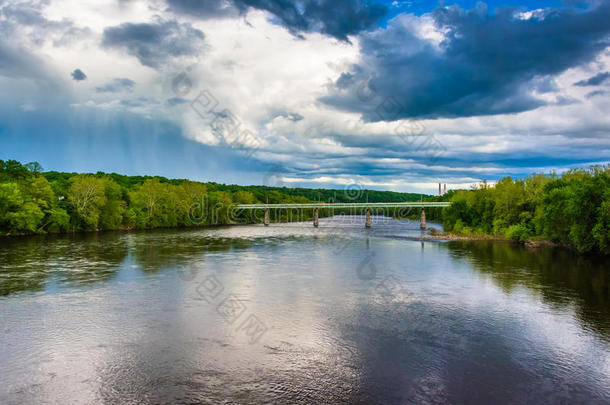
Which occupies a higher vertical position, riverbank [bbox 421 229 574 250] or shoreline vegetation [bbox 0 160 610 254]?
shoreline vegetation [bbox 0 160 610 254]

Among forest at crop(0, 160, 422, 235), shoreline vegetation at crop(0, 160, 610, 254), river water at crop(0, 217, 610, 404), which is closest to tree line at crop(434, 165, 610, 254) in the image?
shoreline vegetation at crop(0, 160, 610, 254)

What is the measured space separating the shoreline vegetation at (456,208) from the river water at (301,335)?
13.7 m

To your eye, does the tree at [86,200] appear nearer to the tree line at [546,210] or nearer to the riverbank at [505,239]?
the riverbank at [505,239]

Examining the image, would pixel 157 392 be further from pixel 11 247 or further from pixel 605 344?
pixel 11 247

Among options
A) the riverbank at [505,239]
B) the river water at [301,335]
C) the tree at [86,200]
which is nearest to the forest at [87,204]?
the tree at [86,200]

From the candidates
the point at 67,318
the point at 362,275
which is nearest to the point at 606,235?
the point at 362,275

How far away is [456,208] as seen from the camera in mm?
94312

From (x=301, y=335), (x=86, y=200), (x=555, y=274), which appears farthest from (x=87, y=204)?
(x=555, y=274)

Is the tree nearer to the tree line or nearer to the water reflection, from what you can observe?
the water reflection

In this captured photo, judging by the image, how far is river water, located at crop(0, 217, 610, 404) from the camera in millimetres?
14141

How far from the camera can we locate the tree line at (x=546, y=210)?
1821 inches

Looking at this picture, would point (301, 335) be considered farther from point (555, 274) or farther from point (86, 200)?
point (86, 200)

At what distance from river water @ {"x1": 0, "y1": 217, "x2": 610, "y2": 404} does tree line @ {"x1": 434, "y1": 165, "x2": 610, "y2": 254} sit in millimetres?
12172

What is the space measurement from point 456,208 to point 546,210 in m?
38.8
